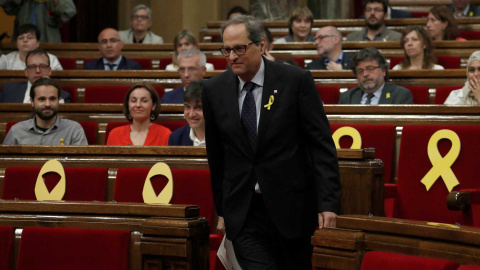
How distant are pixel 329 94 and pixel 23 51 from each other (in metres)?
2.25

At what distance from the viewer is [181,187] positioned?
7.45 feet

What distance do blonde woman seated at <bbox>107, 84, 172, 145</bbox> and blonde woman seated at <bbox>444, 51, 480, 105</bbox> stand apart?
49.8 inches

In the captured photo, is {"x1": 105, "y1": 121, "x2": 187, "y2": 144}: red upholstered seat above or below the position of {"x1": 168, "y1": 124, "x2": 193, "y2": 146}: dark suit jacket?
above

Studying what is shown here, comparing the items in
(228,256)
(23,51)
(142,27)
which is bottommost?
(228,256)

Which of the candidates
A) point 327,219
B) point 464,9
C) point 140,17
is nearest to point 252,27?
point 327,219

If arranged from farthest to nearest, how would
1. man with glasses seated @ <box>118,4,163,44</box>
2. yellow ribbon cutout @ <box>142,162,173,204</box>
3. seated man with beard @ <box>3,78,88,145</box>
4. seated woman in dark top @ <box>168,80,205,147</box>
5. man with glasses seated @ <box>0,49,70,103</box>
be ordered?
man with glasses seated @ <box>118,4,163,44</box>
man with glasses seated @ <box>0,49,70,103</box>
seated man with beard @ <box>3,78,88,145</box>
seated woman in dark top @ <box>168,80,205,147</box>
yellow ribbon cutout @ <box>142,162,173,204</box>

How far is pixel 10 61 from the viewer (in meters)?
5.02

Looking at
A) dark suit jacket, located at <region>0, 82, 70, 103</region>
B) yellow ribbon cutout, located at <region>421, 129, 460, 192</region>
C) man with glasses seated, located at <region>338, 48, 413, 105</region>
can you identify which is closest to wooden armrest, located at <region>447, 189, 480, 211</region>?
yellow ribbon cutout, located at <region>421, 129, 460, 192</region>

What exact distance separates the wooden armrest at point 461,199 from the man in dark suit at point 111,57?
10.6ft

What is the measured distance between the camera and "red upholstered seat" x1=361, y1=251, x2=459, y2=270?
4.13ft

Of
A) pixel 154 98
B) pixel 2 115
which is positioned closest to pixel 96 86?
pixel 2 115

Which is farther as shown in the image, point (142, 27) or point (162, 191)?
point (142, 27)

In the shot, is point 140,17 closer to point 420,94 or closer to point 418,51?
point 418,51

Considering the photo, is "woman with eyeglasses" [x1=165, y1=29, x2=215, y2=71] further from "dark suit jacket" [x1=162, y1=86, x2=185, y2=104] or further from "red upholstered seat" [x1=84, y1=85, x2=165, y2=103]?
"dark suit jacket" [x1=162, y1=86, x2=185, y2=104]
